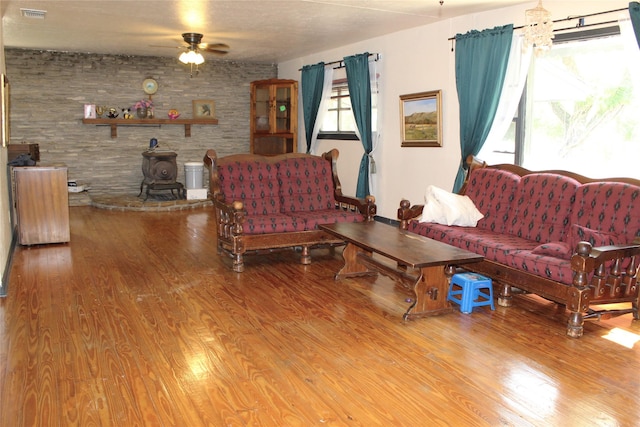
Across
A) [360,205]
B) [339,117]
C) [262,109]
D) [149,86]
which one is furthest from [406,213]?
[149,86]

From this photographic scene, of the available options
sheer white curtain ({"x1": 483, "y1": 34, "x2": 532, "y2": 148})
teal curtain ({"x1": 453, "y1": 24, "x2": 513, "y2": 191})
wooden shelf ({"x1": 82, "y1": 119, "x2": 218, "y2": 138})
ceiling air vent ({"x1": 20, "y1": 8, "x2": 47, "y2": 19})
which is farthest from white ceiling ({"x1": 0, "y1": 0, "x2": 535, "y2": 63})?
wooden shelf ({"x1": 82, "y1": 119, "x2": 218, "y2": 138})

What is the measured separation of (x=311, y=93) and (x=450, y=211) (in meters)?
4.85

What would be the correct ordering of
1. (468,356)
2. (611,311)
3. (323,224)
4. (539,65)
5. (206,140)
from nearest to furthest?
(468,356), (611,311), (323,224), (539,65), (206,140)

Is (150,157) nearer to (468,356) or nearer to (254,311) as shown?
(254,311)

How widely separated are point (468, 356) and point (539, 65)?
352cm

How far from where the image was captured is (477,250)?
4.27 metres

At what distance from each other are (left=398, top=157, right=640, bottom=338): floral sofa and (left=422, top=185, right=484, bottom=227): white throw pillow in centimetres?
5

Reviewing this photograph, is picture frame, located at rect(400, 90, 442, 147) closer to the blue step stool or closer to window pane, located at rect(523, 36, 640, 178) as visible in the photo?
window pane, located at rect(523, 36, 640, 178)

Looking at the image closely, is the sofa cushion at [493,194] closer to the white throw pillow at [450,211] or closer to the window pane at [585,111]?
the white throw pillow at [450,211]

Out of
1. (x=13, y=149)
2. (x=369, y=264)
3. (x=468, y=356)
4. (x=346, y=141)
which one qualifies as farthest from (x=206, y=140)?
(x=468, y=356)

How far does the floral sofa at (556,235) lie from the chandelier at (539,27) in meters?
1.18

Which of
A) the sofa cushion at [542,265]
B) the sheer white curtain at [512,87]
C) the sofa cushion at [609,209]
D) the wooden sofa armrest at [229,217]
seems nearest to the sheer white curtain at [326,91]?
the sheer white curtain at [512,87]

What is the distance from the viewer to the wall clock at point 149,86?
9547 millimetres

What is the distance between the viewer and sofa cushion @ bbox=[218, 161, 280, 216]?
17.9 feet
